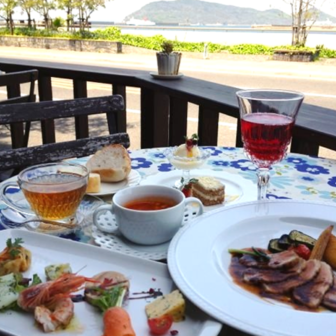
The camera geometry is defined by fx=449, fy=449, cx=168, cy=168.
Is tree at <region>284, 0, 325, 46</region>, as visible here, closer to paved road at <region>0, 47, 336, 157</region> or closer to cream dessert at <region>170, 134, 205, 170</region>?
paved road at <region>0, 47, 336, 157</region>

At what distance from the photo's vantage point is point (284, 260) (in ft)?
2.44

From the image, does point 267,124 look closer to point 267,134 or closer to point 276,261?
point 267,134

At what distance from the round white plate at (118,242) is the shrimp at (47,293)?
0.17 metres

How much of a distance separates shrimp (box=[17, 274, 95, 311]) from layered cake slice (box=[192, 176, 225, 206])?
46cm

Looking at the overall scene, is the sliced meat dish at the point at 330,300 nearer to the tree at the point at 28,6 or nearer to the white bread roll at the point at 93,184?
the white bread roll at the point at 93,184

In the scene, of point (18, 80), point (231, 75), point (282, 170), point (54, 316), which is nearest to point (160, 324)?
point (54, 316)

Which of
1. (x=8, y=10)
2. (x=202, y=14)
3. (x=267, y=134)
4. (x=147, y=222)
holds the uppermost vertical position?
(x=202, y=14)

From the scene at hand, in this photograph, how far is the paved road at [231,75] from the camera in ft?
22.1

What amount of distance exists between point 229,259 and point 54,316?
355 millimetres

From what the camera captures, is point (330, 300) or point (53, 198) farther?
point (53, 198)

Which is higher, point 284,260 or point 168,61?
point 168,61

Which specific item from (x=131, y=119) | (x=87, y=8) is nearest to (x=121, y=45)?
(x=87, y=8)

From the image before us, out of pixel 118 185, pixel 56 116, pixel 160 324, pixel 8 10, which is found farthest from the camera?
pixel 8 10

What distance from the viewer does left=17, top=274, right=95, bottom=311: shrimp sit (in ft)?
2.13
